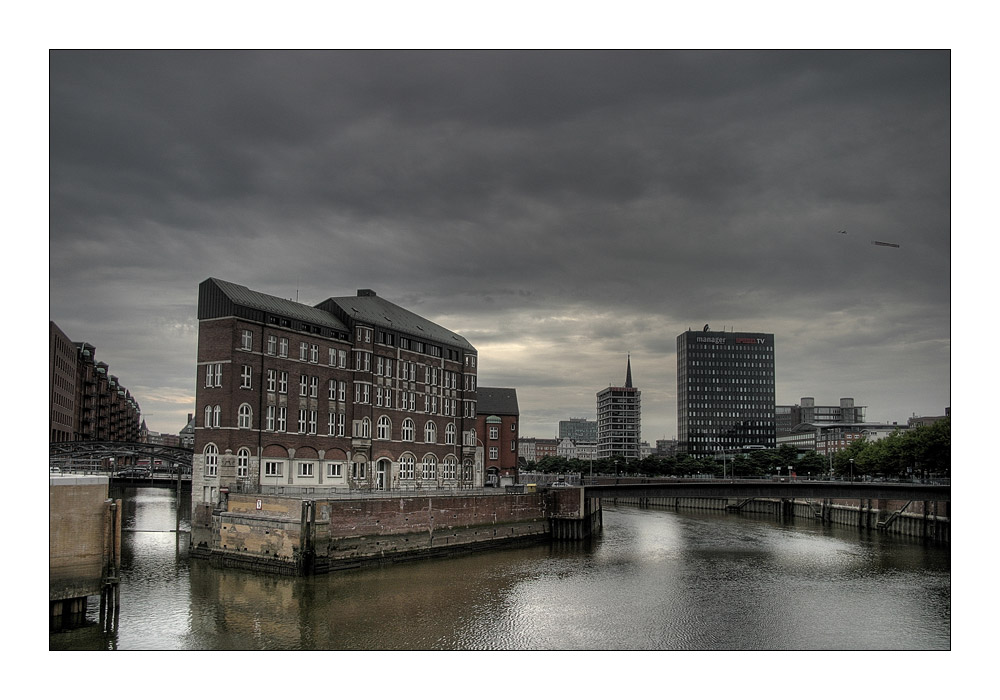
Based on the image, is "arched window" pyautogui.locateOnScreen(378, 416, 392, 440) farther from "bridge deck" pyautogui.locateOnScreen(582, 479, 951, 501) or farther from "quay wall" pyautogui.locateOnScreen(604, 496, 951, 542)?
"quay wall" pyautogui.locateOnScreen(604, 496, 951, 542)

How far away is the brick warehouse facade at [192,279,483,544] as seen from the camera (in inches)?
2346

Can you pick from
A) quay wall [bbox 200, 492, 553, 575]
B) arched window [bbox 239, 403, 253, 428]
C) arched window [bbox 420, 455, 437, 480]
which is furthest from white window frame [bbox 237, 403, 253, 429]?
arched window [bbox 420, 455, 437, 480]

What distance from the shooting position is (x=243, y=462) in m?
59.5

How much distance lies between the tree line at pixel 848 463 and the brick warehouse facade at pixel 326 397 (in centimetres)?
4530

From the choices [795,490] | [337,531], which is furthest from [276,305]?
[795,490]

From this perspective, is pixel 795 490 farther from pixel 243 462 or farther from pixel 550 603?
pixel 243 462

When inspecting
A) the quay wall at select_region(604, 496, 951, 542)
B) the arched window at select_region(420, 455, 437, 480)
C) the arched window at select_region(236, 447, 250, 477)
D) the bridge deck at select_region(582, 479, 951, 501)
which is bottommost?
the quay wall at select_region(604, 496, 951, 542)

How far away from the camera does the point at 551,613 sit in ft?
132

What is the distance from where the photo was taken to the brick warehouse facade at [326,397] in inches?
2346

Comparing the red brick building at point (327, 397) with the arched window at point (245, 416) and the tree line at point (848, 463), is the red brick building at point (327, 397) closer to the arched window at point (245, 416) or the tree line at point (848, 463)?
the arched window at point (245, 416)

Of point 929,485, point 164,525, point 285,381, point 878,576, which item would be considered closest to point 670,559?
point 878,576

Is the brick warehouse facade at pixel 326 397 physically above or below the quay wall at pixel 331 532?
above

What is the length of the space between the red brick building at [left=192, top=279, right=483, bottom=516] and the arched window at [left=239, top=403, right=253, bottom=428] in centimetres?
10

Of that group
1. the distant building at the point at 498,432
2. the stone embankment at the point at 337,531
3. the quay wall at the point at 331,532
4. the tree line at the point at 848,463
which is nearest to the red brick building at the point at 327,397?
the stone embankment at the point at 337,531
